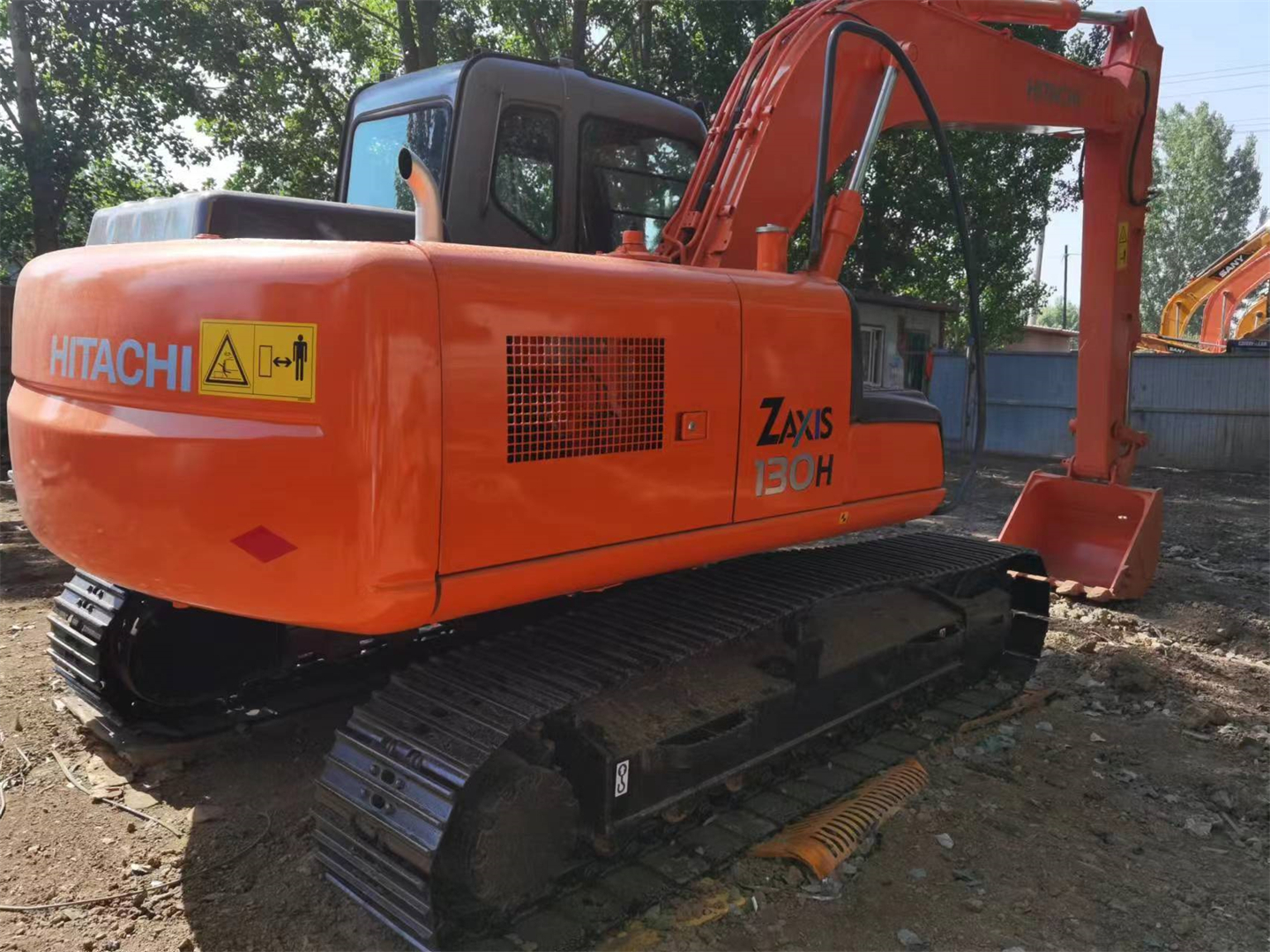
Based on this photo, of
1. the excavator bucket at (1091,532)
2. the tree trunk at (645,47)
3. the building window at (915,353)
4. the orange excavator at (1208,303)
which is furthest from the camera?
the building window at (915,353)

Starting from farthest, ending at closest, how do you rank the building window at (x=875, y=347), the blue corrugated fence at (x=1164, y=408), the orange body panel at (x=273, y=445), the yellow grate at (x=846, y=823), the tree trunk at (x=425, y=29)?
the building window at (x=875, y=347), the blue corrugated fence at (x=1164, y=408), the tree trunk at (x=425, y=29), the yellow grate at (x=846, y=823), the orange body panel at (x=273, y=445)

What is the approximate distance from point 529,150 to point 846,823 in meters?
2.60

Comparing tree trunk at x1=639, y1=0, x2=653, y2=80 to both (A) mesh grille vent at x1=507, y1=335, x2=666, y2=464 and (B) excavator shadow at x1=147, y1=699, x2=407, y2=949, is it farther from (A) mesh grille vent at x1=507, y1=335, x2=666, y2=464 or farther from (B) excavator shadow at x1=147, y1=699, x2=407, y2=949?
(A) mesh grille vent at x1=507, y1=335, x2=666, y2=464

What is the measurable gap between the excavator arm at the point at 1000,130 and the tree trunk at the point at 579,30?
8766 millimetres

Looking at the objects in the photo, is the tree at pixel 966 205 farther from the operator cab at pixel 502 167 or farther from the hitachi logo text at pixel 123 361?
the hitachi logo text at pixel 123 361

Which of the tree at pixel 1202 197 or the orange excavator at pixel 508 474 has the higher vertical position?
the tree at pixel 1202 197

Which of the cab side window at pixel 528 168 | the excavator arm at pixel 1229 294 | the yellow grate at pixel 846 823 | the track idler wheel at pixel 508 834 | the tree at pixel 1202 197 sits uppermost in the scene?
the tree at pixel 1202 197

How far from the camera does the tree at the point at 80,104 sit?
11109 mm

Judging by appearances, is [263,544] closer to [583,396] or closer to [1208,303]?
[583,396]

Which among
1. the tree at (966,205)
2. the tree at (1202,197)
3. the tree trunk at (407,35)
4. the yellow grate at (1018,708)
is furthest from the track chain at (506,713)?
the tree at (1202,197)

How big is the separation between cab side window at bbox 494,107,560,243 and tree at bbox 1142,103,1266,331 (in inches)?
2218

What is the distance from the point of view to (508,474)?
7.73 feet

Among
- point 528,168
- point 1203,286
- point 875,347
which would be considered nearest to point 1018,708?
point 528,168

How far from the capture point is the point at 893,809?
346 cm
